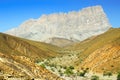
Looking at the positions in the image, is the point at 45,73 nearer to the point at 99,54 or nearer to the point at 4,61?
the point at 4,61

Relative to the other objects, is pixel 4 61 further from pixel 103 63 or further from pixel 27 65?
pixel 103 63

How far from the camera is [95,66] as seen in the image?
103688mm

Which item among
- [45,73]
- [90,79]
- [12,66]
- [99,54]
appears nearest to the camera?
[12,66]

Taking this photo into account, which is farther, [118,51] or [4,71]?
[118,51]

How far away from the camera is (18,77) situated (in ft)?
48.8

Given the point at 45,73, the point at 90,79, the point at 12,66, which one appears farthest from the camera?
the point at 90,79

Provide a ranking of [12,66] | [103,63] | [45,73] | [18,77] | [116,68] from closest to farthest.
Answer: [18,77] < [12,66] < [45,73] < [116,68] < [103,63]

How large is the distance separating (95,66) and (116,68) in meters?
11.5

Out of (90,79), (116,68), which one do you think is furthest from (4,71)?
(116,68)

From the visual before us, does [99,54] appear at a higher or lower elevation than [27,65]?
higher

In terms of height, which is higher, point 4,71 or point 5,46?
point 5,46

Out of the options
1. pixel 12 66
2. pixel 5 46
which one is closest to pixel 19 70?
pixel 12 66

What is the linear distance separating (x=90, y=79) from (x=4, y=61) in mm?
60447

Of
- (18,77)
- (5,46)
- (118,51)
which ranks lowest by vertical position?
(18,77)
